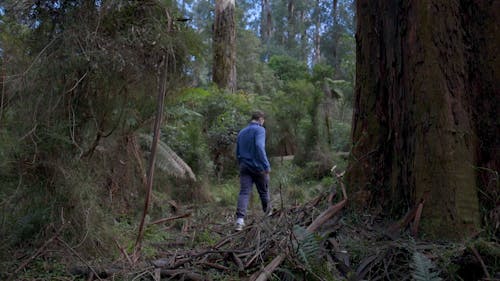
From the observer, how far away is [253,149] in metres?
7.82

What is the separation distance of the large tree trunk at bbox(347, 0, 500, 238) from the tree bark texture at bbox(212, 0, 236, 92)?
40.9 ft

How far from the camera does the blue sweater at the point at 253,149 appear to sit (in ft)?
25.4

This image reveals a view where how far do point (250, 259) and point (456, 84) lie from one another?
6.69 feet

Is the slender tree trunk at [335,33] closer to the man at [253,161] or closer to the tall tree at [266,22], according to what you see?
the tall tree at [266,22]

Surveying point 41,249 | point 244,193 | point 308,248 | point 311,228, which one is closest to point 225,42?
point 244,193

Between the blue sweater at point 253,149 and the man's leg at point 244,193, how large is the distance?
0.61 feet

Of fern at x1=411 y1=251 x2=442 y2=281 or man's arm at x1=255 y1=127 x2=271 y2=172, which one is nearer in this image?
fern at x1=411 y1=251 x2=442 y2=281

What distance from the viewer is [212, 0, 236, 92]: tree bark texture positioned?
16.7 meters

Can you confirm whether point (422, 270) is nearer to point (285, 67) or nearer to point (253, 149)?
point (253, 149)

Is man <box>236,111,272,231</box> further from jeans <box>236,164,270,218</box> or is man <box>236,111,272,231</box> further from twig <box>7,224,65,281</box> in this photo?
twig <box>7,224,65,281</box>

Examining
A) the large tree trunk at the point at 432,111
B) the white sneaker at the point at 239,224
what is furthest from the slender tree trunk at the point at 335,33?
the large tree trunk at the point at 432,111

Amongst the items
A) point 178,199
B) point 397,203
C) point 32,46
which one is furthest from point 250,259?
point 178,199

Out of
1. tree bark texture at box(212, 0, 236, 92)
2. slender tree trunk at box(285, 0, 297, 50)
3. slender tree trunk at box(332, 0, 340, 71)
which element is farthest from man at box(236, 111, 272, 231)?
slender tree trunk at box(285, 0, 297, 50)

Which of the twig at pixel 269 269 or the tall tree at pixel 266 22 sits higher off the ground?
the tall tree at pixel 266 22
